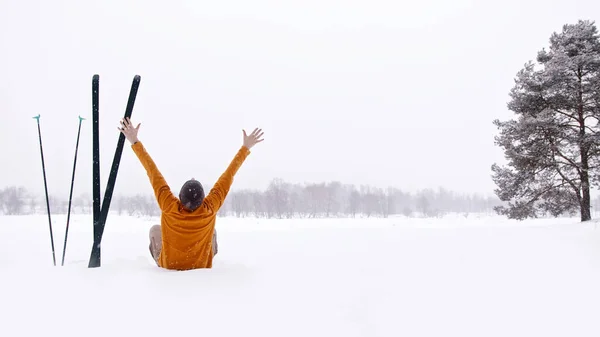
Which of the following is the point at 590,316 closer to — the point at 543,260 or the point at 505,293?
the point at 505,293

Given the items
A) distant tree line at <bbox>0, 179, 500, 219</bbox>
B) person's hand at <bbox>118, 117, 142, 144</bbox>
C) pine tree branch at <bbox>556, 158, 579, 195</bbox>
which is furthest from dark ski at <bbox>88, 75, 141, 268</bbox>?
distant tree line at <bbox>0, 179, 500, 219</bbox>

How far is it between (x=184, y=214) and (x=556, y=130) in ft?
50.4

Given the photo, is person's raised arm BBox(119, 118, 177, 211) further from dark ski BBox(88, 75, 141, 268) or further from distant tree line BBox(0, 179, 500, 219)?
distant tree line BBox(0, 179, 500, 219)

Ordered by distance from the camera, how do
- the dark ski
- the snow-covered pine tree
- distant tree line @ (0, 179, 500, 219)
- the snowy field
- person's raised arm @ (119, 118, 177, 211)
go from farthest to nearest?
distant tree line @ (0, 179, 500, 219) → the snow-covered pine tree → the dark ski → person's raised arm @ (119, 118, 177, 211) → the snowy field

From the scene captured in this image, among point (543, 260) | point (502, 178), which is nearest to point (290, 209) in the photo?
point (502, 178)

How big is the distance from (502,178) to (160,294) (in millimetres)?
16362

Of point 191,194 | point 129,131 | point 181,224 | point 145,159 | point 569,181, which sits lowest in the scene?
point 181,224

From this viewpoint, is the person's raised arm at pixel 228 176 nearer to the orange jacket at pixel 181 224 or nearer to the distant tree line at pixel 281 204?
the orange jacket at pixel 181 224

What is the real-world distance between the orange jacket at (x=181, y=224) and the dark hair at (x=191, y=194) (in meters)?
0.11

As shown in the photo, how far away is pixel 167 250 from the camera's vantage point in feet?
10.5

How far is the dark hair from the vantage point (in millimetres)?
2947

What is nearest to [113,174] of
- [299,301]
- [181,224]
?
→ [181,224]

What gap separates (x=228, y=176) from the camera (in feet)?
11.5

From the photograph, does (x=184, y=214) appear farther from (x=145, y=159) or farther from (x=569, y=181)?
(x=569, y=181)
